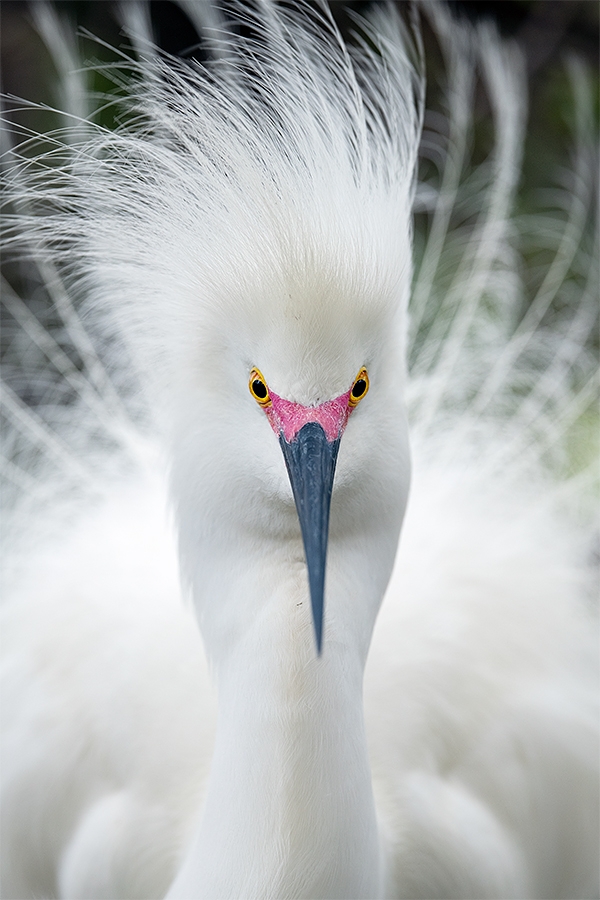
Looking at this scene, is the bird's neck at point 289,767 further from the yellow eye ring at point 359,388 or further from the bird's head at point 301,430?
the yellow eye ring at point 359,388

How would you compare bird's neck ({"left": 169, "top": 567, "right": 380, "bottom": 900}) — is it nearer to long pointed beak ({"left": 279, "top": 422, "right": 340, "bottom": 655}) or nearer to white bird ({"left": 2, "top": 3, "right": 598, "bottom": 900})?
white bird ({"left": 2, "top": 3, "right": 598, "bottom": 900})

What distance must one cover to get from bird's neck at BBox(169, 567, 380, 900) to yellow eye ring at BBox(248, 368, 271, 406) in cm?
25

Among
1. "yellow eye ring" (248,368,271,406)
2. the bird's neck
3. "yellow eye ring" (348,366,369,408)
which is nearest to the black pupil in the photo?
"yellow eye ring" (248,368,271,406)

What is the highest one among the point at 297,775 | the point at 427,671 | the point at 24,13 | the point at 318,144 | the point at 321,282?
the point at 24,13

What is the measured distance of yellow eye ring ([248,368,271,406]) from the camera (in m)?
1.23

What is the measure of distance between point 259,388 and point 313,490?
167mm

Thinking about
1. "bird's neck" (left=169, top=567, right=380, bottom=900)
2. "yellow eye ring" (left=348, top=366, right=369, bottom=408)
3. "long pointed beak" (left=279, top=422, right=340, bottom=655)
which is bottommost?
"bird's neck" (left=169, top=567, right=380, bottom=900)

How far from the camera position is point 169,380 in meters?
1.47

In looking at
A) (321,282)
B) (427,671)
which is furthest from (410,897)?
(321,282)

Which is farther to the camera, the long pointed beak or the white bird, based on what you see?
the white bird

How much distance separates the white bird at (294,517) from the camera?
1291 mm

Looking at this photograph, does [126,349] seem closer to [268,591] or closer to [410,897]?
[268,591]

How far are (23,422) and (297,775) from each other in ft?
4.53

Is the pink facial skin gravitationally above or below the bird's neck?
above
